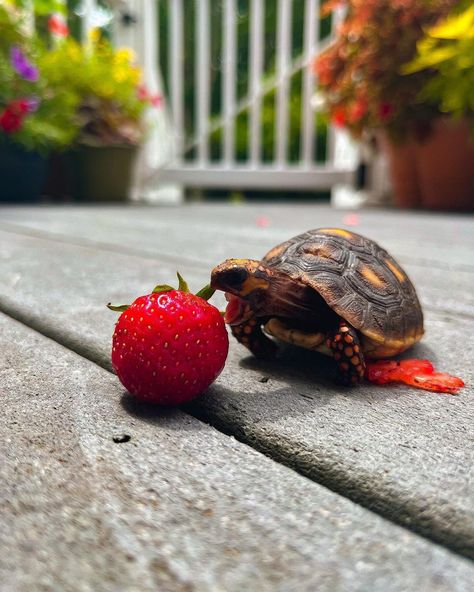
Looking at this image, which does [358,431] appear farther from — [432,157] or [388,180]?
[388,180]

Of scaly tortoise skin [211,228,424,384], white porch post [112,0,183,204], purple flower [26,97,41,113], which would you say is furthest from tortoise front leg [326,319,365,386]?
white porch post [112,0,183,204]

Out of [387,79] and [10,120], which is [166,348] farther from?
[387,79]

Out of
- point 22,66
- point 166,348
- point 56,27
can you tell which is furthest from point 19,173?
point 166,348

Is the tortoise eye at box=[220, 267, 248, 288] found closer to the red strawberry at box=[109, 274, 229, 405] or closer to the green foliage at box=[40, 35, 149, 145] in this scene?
the red strawberry at box=[109, 274, 229, 405]

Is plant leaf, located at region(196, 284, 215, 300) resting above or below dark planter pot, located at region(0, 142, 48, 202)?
below

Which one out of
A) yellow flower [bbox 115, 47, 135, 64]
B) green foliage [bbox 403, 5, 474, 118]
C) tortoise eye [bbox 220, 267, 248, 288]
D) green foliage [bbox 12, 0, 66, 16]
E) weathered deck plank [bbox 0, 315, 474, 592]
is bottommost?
weathered deck plank [bbox 0, 315, 474, 592]

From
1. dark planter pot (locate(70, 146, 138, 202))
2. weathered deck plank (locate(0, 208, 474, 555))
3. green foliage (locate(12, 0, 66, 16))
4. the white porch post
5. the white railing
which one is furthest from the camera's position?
the white porch post
